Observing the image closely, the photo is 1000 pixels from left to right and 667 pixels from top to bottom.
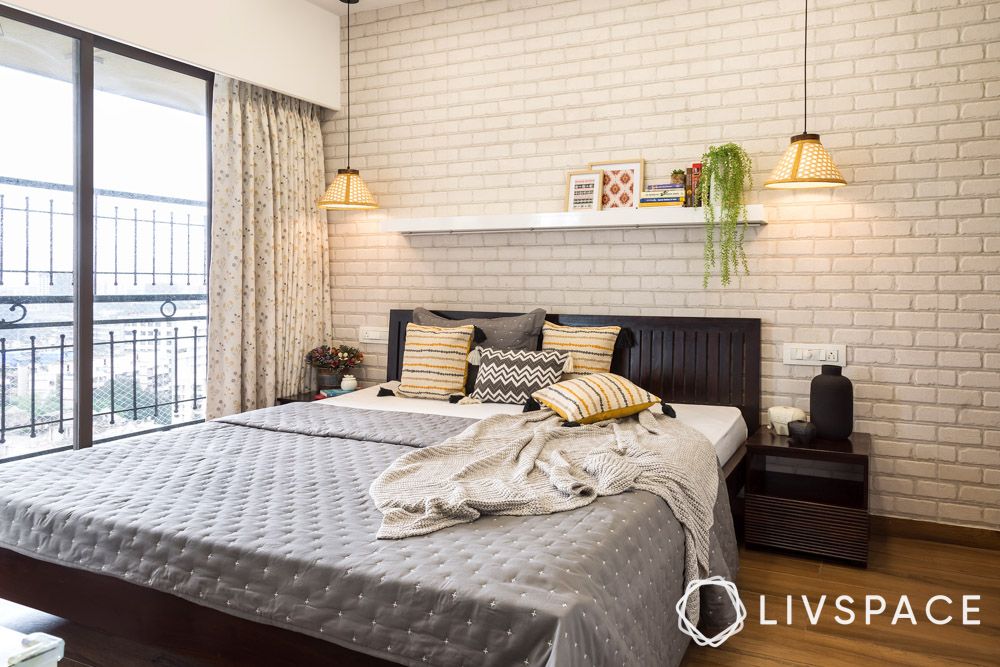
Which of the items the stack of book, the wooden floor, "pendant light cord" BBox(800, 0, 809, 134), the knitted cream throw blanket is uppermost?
"pendant light cord" BBox(800, 0, 809, 134)

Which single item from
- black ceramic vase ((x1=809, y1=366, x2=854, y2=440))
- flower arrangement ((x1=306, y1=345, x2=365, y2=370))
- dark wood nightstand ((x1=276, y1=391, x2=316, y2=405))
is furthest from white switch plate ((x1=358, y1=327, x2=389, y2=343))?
black ceramic vase ((x1=809, y1=366, x2=854, y2=440))

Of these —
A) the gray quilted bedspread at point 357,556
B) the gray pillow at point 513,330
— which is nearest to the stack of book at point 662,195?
the gray pillow at point 513,330

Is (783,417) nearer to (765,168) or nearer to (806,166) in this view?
(806,166)

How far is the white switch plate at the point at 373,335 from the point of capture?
4.74 meters

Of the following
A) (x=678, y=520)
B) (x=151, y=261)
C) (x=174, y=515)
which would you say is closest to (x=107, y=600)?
(x=174, y=515)

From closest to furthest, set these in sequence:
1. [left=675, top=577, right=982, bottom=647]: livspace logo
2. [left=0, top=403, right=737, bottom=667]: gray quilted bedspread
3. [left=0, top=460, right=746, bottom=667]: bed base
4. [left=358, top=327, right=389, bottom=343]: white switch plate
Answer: [left=0, top=403, right=737, bottom=667]: gray quilted bedspread, [left=0, top=460, right=746, bottom=667]: bed base, [left=675, top=577, right=982, bottom=647]: livspace logo, [left=358, top=327, right=389, bottom=343]: white switch plate

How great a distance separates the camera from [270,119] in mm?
4410

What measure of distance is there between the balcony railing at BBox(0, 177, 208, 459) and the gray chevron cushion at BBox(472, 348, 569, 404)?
5.44 ft

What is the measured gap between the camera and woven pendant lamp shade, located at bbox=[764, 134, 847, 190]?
3262 millimetres

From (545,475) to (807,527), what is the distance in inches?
58.7

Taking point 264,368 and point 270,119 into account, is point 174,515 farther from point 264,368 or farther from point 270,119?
point 270,119

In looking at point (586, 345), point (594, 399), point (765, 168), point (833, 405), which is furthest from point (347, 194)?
point (833, 405)

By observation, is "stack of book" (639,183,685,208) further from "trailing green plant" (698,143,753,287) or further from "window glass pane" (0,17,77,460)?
"window glass pane" (0,17,77,460)

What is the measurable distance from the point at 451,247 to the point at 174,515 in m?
2.75
